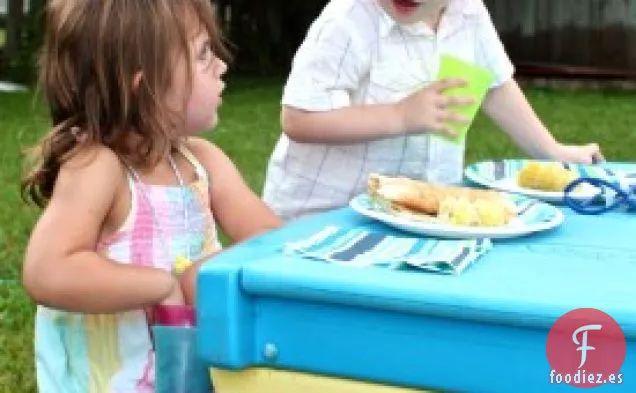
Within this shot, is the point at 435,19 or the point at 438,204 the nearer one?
the point at 438,204

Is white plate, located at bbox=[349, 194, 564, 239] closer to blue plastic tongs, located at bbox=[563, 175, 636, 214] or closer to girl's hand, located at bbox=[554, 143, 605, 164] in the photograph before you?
blue plastic tongs, located at bbox=[563, 175, 636, 214]

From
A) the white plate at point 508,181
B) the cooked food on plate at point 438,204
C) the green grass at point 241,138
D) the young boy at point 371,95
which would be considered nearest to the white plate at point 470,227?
the cooked food on plate at point 438,204

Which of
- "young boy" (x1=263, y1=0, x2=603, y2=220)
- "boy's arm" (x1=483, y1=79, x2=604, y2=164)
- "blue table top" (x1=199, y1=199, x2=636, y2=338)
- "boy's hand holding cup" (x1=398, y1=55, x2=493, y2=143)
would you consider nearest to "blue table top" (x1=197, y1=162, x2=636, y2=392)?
"blue table top" (x1=199, y1=199, x2=636, y2=338)

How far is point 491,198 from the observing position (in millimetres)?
1720

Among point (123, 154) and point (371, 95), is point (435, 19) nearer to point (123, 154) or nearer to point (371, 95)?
point (371, 95)

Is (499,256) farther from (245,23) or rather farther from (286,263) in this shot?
(245,23)

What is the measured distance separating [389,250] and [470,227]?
0.17 metres

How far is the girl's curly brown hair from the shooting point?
1693 millimetres

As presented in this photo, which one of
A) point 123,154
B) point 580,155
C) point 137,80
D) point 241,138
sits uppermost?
point 137,80

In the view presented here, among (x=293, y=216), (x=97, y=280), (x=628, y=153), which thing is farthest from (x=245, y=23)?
(x=97, y=280)

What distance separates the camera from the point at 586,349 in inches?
49.0

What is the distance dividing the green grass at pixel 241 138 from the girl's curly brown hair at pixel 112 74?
64cm

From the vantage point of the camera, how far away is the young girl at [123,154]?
1.66 m

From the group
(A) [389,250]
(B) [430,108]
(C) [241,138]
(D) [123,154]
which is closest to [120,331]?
(D) [123,154]
